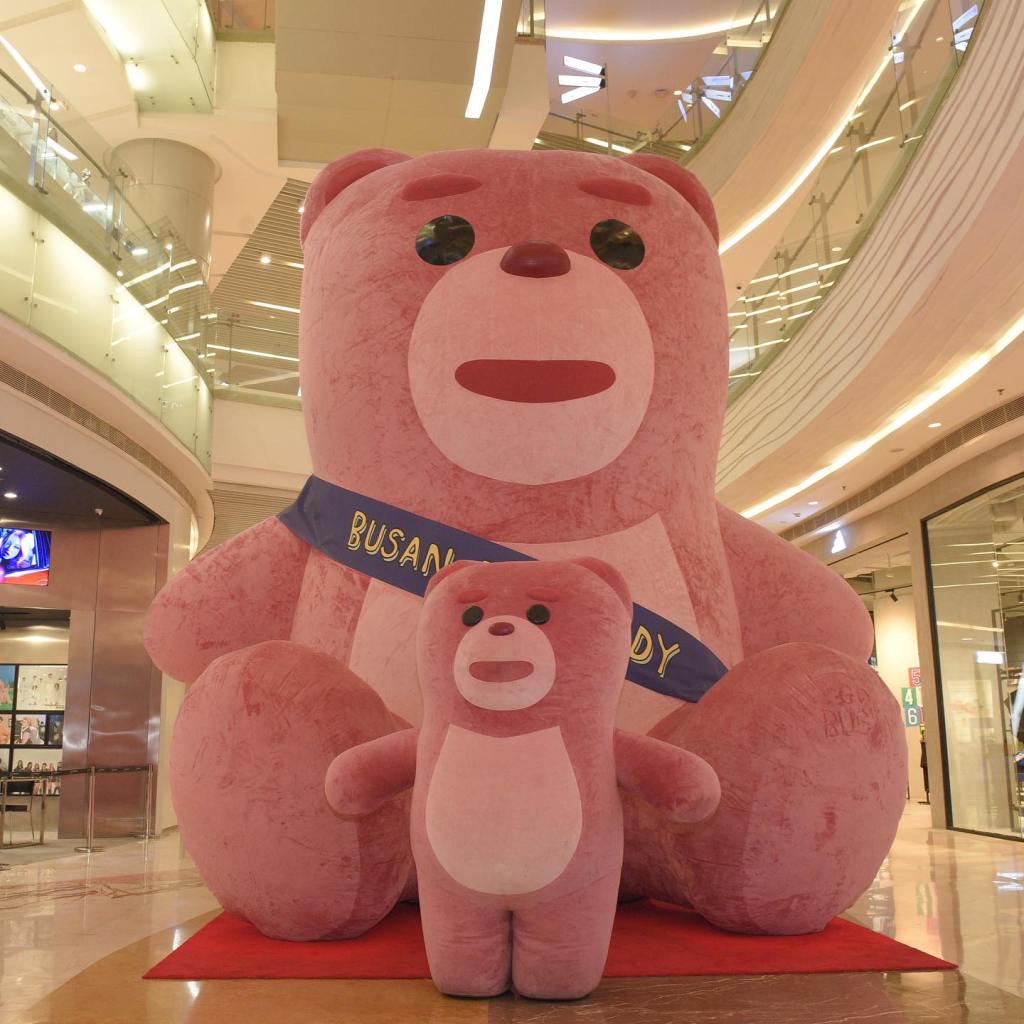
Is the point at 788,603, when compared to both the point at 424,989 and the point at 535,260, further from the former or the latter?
the point at 424,989

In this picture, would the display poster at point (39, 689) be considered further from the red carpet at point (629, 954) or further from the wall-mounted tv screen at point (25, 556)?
the red carpet at point (629, 954)

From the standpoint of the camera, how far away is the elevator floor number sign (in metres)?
13.5

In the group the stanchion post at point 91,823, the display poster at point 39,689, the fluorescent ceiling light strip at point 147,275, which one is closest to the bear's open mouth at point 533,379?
the fluorescent ceiling light strip at point 147,275

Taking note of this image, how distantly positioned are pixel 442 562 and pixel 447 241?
0.91m

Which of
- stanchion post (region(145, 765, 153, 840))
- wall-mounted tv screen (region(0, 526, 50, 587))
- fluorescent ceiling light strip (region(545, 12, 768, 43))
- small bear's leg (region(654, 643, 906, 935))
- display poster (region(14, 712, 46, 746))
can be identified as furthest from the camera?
fluorescent ceiling light strip (region(545, 12, 768, 43))

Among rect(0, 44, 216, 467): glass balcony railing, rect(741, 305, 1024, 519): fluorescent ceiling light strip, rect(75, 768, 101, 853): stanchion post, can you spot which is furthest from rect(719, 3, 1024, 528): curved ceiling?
rect(75, 768, 101, 853): stanchion post

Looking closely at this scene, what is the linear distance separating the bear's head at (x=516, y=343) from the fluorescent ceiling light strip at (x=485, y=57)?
4817 millimetres

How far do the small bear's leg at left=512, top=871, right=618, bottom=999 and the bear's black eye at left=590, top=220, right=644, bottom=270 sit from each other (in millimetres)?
1704

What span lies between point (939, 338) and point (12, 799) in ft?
29.7

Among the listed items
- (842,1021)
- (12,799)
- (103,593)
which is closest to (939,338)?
(842,1021)

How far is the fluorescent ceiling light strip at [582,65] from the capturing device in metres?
14.2

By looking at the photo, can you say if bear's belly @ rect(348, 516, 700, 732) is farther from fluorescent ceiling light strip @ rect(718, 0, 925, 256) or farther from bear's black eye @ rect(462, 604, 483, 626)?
fluorescent ceiling light strip @ rect(718, 0, 925, 256)

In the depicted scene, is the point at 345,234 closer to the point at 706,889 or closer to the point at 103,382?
the point at 706,889

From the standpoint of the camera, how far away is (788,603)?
10.5ft
